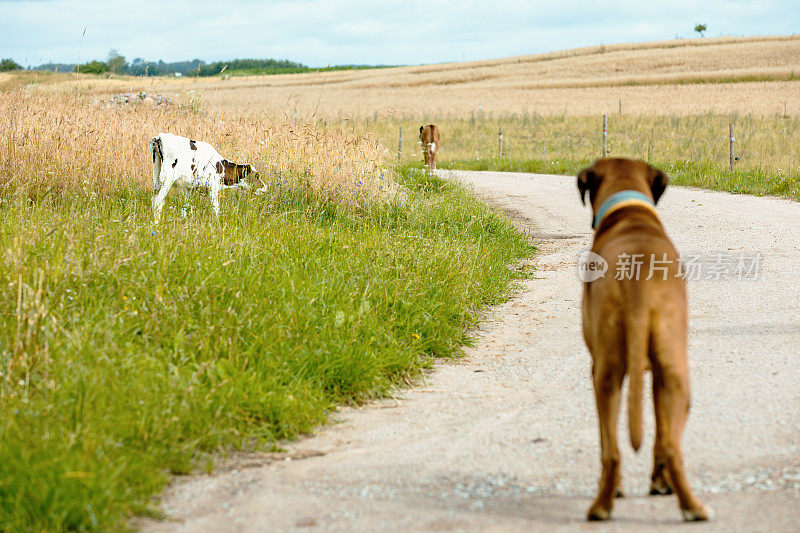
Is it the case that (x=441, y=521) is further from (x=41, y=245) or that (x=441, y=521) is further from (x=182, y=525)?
(x=41, y=245)

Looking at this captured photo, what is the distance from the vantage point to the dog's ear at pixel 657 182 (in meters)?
4.01

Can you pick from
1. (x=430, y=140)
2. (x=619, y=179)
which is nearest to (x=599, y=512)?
(x=619, y=179)

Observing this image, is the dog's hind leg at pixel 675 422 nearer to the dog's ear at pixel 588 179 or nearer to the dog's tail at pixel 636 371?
the dog's tail at pixel 636 371

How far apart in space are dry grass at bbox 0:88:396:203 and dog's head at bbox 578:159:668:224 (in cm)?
632

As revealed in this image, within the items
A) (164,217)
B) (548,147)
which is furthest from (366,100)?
(164,217)

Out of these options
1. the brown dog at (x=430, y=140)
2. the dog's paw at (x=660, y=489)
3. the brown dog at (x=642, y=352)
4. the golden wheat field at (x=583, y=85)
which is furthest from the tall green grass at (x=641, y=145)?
the dog's paw at (x=660, y=489)

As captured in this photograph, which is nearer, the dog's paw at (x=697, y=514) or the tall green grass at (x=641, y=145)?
the dog's paw at (x=697, y=514)

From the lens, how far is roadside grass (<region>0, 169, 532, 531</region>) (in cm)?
358

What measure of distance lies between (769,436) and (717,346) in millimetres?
1872

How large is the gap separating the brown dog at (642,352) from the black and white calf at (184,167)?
5.90 metres

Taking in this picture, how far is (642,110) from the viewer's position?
146 feet

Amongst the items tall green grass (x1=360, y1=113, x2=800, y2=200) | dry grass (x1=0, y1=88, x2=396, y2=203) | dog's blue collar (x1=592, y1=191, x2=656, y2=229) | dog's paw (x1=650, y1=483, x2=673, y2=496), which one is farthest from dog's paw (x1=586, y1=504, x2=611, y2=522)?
tall green grass (x1=360, y1=113, x2=800, y2=200)

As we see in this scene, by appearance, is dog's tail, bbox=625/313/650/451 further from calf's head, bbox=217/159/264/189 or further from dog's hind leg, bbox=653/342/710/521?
calf's head, bbox=217/159/264/189

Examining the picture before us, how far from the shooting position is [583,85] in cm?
5988
